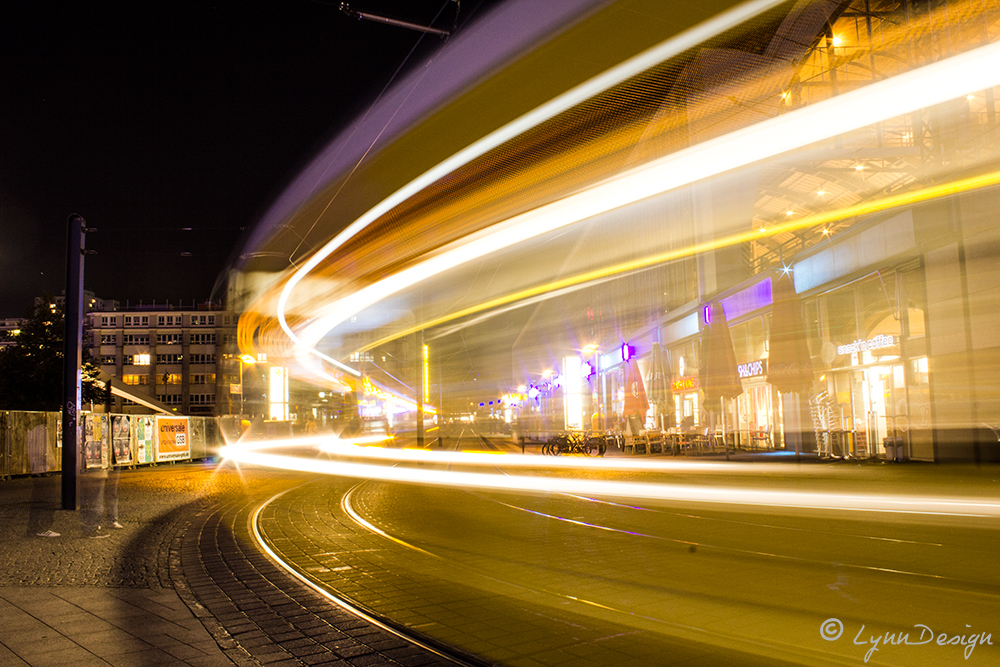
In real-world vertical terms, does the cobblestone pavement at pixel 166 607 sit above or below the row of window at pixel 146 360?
below

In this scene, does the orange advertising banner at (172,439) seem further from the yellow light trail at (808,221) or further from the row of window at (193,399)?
the row of window at (193,399)

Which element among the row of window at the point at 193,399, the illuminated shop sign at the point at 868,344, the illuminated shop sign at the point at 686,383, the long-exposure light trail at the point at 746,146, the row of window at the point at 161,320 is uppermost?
the row of window at the point at 161,320

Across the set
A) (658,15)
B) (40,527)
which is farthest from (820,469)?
(40,527)

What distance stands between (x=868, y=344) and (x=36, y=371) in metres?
44.9

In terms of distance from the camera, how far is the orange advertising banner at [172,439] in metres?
31.3

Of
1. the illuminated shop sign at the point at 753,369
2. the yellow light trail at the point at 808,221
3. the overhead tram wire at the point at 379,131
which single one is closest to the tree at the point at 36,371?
the yellow light trail at the point at 808,221

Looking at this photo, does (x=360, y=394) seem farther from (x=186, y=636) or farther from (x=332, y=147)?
(x=186, y=636)

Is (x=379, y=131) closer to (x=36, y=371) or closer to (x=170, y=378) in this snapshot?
(x=36, y=371)

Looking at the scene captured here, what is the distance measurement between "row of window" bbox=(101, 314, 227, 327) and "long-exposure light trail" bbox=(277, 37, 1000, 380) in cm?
10265

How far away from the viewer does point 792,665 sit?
4.41 m

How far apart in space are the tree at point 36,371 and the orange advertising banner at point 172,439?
12.8 m

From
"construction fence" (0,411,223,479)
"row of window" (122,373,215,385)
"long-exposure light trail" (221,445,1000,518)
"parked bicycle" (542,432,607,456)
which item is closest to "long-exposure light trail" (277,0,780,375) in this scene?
"long-exposure light trail" (221,445,1000,518)

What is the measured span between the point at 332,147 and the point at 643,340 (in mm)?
34390

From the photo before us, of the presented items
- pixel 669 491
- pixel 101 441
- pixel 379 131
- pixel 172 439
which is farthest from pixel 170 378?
pixel 669 491
